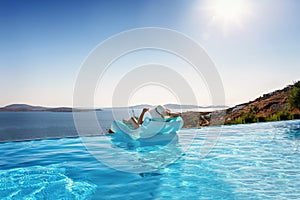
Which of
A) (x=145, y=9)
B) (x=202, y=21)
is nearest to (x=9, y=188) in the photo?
(x=145, y=9)

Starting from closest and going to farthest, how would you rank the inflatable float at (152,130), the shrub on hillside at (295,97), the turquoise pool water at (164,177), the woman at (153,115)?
the turquoise pool water at (164,177) → the inflatable float at (152,130) → the woman at (153,115) → the shrub on hillside at (295,97)

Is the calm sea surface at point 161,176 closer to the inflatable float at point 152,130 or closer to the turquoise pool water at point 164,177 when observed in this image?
the turquoise pool water at point 164,177

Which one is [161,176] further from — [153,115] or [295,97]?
[295,97]

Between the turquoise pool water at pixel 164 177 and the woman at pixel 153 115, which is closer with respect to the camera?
the turquoise pool water at pixel 164 177

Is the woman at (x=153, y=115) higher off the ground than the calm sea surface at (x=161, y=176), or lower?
higher

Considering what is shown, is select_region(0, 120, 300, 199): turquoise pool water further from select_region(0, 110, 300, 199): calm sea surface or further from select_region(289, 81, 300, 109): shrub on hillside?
select_region(289, 81, 300, 109): shrub on hillside

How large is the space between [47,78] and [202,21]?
843 centimetres

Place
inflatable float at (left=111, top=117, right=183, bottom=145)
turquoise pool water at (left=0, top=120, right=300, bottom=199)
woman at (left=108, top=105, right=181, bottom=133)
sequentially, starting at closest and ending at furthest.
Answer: turquoise pool water at (left=0, top=120, right=300, bottom=199) → inflatable float at (left=111, top=117, right=183, bottom=145) → woman at (left=108, top=105, right=181, bottom=133)

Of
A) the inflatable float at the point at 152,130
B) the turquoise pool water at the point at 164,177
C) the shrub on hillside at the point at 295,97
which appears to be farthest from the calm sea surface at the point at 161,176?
the shrub on hillside at the point at 295,97

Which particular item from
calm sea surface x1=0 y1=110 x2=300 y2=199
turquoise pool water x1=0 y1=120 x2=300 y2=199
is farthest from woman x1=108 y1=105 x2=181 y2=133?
turquoise pool water x1=0 y1=120 x2=300 y2=199

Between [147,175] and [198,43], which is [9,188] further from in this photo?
[198,43]

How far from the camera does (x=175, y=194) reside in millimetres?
2727


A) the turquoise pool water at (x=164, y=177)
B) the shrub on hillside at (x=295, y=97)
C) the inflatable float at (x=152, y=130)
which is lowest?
the turquoise pool water at (x=164, y=177)

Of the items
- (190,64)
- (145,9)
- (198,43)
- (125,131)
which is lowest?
(125,131)
